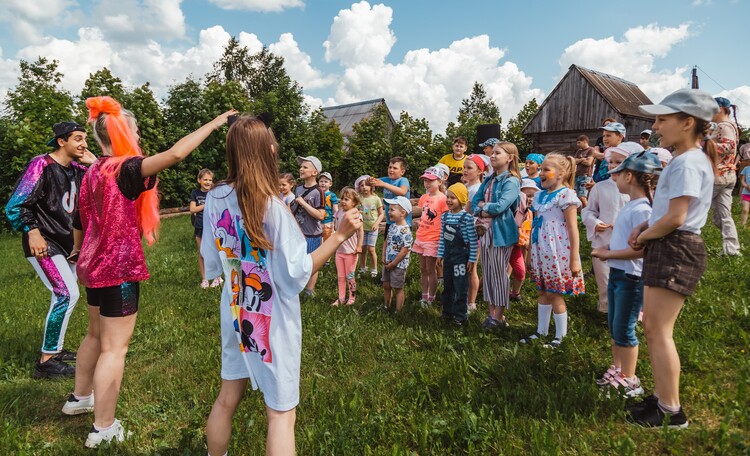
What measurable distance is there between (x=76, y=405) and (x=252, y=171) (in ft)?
9.06

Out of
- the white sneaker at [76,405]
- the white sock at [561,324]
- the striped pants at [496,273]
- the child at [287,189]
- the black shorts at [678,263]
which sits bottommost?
the white sneaker at [76,405]

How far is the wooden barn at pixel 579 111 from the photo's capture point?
26487 mm

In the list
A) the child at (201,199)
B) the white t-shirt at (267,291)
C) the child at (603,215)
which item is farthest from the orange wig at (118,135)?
the child at (603,215)

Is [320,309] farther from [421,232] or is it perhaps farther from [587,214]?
[587,214]

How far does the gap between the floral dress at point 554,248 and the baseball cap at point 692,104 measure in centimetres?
161

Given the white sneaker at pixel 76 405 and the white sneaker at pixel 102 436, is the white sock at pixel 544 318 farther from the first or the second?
the white sneaker at pixel 76 405

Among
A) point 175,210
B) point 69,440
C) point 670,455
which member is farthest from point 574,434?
point 175,210

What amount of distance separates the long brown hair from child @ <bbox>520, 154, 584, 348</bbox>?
322 centimetres

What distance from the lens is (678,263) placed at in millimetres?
2861

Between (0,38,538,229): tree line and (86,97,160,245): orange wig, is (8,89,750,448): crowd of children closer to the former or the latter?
(86,97,160,245): orange wig

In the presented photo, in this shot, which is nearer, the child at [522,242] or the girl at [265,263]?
the girl at [265,263]

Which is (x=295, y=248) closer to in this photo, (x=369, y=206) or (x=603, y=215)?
(x=603, y=215)

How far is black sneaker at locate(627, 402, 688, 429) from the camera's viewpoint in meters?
2.91

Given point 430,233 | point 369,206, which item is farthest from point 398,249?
point 369,206
